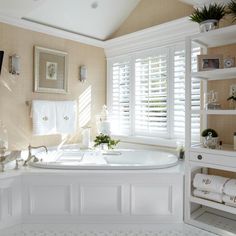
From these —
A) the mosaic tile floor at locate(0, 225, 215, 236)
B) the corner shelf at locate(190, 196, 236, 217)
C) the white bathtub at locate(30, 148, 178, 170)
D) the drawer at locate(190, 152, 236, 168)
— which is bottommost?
the mosaic tile floor at locate(0, 225, 215, 236)

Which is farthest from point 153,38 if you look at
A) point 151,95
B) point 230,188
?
point 230,188

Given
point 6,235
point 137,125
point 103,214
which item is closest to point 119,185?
point 103,214

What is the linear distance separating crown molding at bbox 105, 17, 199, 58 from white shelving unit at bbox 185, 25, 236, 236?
0.49m

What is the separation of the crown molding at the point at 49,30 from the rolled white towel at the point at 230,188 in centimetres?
290

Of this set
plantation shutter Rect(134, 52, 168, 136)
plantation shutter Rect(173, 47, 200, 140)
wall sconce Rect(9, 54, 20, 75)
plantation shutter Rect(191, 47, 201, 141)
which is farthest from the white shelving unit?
wall sconce Rect(9, 54, 20, 75)

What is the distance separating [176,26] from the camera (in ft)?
10.8

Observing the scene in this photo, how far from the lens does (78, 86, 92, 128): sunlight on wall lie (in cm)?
401

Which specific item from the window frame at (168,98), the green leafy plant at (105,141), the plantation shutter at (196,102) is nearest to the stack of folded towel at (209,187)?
the plantation shutter at (196,102)

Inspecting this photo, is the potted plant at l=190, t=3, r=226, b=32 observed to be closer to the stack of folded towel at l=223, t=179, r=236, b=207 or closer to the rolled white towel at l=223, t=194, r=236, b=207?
the stack of folded towel at l=223, t=179, r=236, b=207

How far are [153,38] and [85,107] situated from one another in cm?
149

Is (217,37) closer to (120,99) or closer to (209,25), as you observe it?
(209,25)

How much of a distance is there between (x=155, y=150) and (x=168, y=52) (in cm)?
138

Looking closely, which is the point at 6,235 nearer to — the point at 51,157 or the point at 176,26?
the point at 51,157

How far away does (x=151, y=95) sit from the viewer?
12.1 ft
